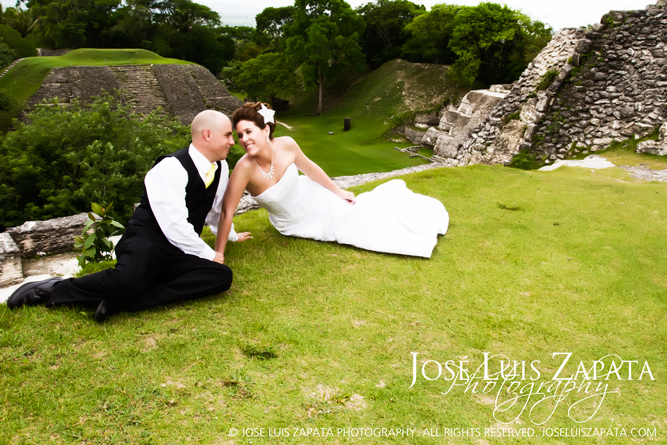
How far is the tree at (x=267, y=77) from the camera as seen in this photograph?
39406 mm

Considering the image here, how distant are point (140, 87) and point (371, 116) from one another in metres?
18.7

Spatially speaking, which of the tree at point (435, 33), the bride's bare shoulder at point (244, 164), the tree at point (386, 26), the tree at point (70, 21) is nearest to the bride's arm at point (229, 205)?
the bride's bare shoulder at point (244, 164)

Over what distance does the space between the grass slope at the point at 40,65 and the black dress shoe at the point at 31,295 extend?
25630 millimetres

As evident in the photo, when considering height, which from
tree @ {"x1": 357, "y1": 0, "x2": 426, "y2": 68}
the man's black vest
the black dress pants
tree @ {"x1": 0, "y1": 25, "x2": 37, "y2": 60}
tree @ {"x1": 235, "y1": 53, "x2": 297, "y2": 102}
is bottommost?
the black dress pants

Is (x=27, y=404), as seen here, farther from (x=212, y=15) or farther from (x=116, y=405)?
(x=212, y=15)

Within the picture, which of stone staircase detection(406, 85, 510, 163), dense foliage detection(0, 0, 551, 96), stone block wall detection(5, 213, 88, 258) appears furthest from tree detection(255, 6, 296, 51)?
stone block wall detection(5, 213, 88, 258)

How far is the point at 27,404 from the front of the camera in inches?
112

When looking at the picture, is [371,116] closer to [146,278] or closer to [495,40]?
[495,40]

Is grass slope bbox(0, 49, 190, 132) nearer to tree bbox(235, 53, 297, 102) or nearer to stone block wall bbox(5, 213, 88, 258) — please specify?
tree bbox(235, 53, 297, 102)

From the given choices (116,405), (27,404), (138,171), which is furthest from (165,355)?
(138,171)

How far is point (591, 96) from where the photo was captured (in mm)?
13703

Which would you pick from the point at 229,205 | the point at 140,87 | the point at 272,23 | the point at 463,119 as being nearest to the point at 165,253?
the point at 229,205

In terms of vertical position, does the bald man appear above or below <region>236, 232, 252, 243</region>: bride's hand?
above

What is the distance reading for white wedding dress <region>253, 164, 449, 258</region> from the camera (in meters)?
5.49
